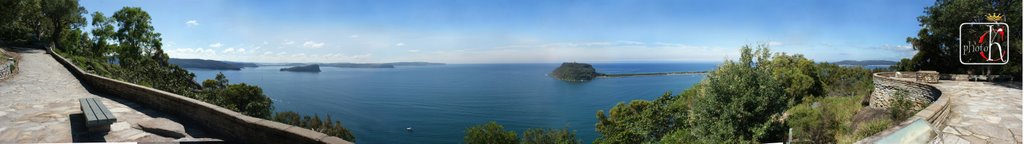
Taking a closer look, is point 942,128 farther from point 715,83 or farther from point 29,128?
point 29,128

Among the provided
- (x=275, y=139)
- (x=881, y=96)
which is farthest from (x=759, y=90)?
(x=275, y=139)

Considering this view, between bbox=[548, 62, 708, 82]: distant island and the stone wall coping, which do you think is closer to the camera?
the stone wall coping

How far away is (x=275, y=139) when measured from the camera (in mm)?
4785

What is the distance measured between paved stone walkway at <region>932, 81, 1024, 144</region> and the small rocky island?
468 ft

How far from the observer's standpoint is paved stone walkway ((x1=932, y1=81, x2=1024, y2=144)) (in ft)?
21.0

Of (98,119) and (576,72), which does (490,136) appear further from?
(576,72)

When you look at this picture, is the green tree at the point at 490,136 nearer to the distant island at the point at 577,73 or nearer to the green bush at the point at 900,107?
the green bush at the point at 900,107

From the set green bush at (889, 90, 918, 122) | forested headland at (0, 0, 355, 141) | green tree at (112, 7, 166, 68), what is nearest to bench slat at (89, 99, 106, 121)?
green bush at (889, 90, 918, 122)

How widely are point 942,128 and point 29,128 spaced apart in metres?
12.4

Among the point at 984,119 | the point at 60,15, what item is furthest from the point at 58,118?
the point at 60,15

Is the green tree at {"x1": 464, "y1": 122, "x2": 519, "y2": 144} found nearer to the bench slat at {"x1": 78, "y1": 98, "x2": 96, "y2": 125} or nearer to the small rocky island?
the bench slat at {"x1": 78, "y1": 98, "x2": 96, "y2": 125}

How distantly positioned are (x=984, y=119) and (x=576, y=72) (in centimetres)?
15637

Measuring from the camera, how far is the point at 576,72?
163500 millimetres

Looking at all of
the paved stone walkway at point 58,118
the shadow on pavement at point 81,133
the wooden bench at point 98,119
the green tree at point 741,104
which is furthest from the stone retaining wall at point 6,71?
the green tree at point 741,104
